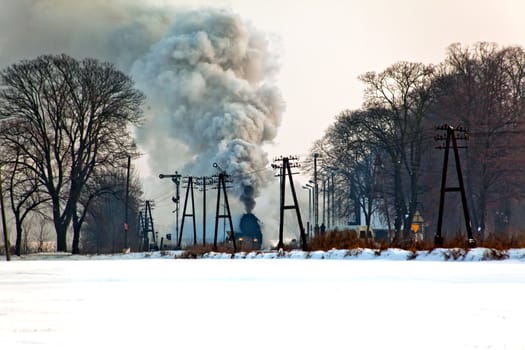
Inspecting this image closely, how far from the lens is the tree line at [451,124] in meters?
55.2

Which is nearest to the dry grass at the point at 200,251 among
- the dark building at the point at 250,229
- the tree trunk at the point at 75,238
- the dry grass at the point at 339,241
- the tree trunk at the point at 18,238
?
the tree trunk at the point at 75,238

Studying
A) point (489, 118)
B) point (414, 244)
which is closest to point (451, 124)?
point (489, 118)

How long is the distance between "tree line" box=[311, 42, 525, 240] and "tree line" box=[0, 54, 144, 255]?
18.0 metres

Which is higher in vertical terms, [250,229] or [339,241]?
[250,229]

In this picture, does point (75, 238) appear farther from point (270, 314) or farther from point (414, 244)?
point (270, 314)

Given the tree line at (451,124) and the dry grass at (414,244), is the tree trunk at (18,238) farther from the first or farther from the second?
the tree line at (451,124)

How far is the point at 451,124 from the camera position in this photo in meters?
59.1

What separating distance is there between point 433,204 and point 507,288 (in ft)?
142

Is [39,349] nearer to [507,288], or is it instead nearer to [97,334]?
[97,334]

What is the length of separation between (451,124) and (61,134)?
2621 cm

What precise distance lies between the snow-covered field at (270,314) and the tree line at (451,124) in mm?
39370

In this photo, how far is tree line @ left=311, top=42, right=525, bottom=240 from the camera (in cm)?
5516

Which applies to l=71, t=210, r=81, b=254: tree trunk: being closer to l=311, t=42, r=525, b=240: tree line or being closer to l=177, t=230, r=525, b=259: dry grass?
l=177, t=230, r=525, b=259: dry grass

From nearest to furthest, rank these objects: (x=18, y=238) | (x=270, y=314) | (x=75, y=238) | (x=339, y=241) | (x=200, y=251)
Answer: (x=270, y=314) → (x=339, y=241) → (x=200, y=251) → (x=18, y=238) → (x=75, y=238)
